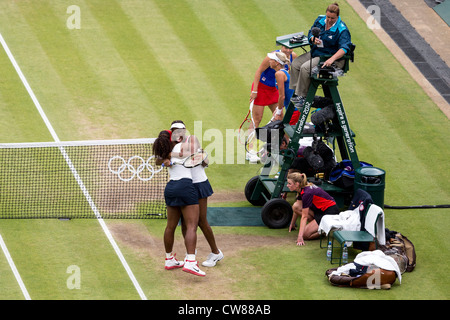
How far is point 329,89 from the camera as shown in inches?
610

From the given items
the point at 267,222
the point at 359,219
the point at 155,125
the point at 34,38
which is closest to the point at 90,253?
the point at 267,222

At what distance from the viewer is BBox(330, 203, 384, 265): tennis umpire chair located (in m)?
14.1

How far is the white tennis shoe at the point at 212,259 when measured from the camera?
14.1 meters

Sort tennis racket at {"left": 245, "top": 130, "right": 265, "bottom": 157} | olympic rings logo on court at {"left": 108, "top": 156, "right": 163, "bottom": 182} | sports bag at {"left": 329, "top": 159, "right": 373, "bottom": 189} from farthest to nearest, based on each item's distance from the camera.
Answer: tennis racket at {"left": 245, "top": 130, "right": 265, "bottom": 157} < olympic rings logo on court at {"left": 108, "top": 156, "right": 163, "bottom": 182} < sports bag at {"left": 329, "top": 159, "right": 373, "bottom": 189}

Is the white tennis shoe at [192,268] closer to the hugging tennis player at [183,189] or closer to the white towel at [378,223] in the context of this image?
the hugging tennis player at [183,189]

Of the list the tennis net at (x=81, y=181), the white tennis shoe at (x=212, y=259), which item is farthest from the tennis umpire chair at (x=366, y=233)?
the tennis net at (x=81, y=181)

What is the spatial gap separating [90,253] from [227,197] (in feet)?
11.7

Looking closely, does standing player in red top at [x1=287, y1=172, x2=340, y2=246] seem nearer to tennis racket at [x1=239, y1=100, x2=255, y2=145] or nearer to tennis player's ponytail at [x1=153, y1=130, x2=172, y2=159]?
tennis player's ponytail at [x1=153, y1=130, x2=172, y2=159]

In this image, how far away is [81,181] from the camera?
17375 millimetres

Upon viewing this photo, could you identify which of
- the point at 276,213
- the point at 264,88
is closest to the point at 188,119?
the point at 264,88

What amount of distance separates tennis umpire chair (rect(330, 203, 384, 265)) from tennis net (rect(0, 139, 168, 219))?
11.7ft

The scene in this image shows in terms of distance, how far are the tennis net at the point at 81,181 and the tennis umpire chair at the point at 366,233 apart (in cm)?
357

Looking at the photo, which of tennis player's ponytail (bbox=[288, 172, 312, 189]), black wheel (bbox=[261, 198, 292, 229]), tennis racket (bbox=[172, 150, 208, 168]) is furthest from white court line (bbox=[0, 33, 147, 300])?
tennis player's ponytail (bbox=[288, 172, 312, 189])

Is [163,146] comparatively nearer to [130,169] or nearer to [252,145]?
[130,169]
